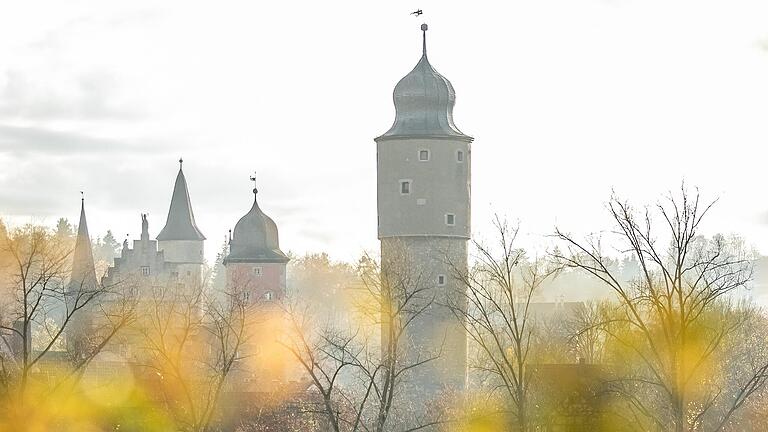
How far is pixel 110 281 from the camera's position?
74.1 metres

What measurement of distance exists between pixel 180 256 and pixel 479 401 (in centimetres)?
3880

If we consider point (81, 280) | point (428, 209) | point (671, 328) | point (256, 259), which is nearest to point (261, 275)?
point (256, 259)

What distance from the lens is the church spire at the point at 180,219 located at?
8338 cm

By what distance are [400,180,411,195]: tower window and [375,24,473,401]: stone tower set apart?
0.12ft

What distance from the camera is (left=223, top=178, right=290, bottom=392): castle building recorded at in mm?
65750

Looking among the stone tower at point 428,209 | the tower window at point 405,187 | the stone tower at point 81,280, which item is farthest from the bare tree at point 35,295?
the tower window at point 405,187

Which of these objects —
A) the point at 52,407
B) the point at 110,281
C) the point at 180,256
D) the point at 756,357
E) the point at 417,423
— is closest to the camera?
the point at 52,407

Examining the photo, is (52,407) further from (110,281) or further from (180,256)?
(180,256)

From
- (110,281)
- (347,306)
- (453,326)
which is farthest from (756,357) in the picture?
(347,306)

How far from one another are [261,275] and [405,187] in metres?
18.9

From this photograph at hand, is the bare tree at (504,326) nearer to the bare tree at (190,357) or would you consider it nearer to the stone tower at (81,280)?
the bare tree at (190,357)

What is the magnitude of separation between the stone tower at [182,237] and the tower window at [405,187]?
1297 inches

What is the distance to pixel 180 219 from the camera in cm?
8381

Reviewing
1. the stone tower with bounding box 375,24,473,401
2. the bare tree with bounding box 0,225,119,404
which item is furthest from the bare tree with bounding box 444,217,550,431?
the bare tree with bounding box 0,225,119,404
